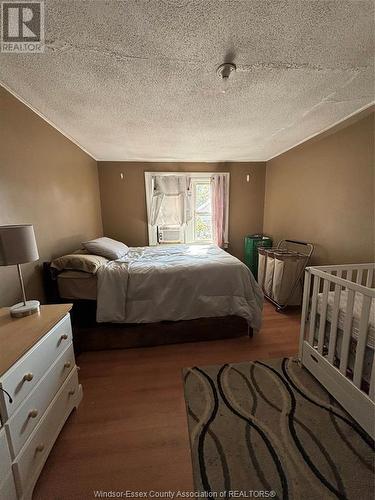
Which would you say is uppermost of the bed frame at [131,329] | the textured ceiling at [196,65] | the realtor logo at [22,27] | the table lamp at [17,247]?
the realtor logo at [22,27]

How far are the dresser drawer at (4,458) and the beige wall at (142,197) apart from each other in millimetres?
3282

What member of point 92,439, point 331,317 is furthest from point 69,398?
point 331,317

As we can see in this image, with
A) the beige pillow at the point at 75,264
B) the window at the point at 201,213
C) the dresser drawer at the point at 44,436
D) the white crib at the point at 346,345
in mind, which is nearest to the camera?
the dresser drawer at the point at 44,436

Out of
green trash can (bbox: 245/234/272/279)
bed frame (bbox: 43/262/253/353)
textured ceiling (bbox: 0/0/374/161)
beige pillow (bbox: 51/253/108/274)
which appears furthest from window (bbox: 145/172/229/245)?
bed frame (bbox: 43/262/253/353)

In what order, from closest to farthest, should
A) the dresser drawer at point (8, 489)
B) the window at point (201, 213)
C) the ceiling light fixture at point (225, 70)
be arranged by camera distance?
the dresser drawer at point (8, 489) → the ceiling light fixture at point (225, 70) → the window at point (201, 213)

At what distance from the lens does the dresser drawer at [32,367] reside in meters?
0.83

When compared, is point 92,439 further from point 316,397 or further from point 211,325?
point 316,397

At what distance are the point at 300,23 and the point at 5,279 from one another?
7.88ft

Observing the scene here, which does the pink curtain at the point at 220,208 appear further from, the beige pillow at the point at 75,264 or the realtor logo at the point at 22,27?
the realtor logo at the point at 22,27

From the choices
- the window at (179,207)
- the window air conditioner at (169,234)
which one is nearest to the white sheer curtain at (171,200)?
the window at (179,207)

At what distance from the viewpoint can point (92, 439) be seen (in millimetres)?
1219

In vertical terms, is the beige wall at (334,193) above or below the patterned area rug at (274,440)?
above

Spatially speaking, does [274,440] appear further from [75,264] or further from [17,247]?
[75,264]

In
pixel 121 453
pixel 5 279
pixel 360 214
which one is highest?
pixel 360 214
